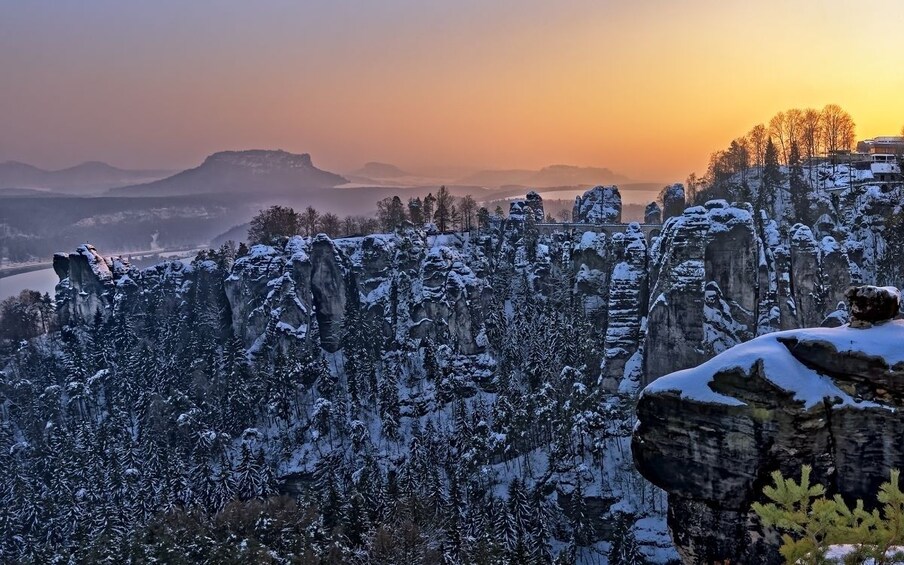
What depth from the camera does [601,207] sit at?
11112cm

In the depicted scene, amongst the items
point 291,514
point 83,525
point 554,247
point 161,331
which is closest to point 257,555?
point 291,514

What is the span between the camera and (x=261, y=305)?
9025cm

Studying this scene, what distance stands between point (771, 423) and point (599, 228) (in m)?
88.2

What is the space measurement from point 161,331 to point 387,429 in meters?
49.4

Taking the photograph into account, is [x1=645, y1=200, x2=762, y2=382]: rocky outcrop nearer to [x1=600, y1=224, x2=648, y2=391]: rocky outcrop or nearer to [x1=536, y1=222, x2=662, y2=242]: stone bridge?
[x1=600, y1=224, x2=648, y2=391]: rocky outcrop

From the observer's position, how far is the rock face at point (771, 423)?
52.9ft

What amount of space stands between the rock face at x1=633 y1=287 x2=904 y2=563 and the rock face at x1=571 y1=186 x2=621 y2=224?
93656 millimetres

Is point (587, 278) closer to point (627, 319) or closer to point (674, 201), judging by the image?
point (627, 319)

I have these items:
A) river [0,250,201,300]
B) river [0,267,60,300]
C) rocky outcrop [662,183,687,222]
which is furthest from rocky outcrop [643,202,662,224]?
river [0,267,60,300]

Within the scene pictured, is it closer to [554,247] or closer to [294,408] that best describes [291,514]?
[294,408]

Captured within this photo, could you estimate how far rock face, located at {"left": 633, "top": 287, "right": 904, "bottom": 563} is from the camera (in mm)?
16109

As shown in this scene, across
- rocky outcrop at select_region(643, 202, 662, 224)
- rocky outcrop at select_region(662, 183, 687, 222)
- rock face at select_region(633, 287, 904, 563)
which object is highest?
rocky outcrop at select_region(662, 183, 687, 222)

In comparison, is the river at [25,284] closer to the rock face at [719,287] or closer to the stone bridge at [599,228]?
the stone bridge at [599,228]

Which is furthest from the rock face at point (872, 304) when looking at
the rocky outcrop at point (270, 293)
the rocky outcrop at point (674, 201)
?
the rocky outcrop at point (674, 201)
